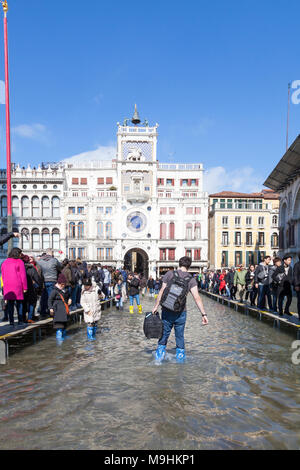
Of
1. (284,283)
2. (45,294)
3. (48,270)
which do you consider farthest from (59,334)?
(284,283)

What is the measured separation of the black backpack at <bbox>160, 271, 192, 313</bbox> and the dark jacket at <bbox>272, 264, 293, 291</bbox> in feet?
20.2

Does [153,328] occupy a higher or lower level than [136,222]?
lower

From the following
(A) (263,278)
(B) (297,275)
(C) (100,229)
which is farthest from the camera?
(C) (100,229)

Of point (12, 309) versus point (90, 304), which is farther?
point (12, 309)

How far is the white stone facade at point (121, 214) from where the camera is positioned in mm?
51812

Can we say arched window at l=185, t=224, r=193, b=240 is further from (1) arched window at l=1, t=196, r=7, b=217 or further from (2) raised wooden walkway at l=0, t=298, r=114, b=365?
(2) raised wooden walkway at l=0, t=298, r=114, b=365

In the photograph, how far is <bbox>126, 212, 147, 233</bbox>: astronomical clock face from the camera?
53.3 metres

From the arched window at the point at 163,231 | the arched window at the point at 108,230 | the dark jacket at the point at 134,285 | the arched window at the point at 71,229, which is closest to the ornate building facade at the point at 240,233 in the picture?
the arched window at the point at 163,231

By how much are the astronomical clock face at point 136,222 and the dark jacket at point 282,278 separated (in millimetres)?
40838

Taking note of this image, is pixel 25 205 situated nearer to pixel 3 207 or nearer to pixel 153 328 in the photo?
pixel 3 207

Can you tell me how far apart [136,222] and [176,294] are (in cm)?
4679

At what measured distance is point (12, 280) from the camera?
899cm
